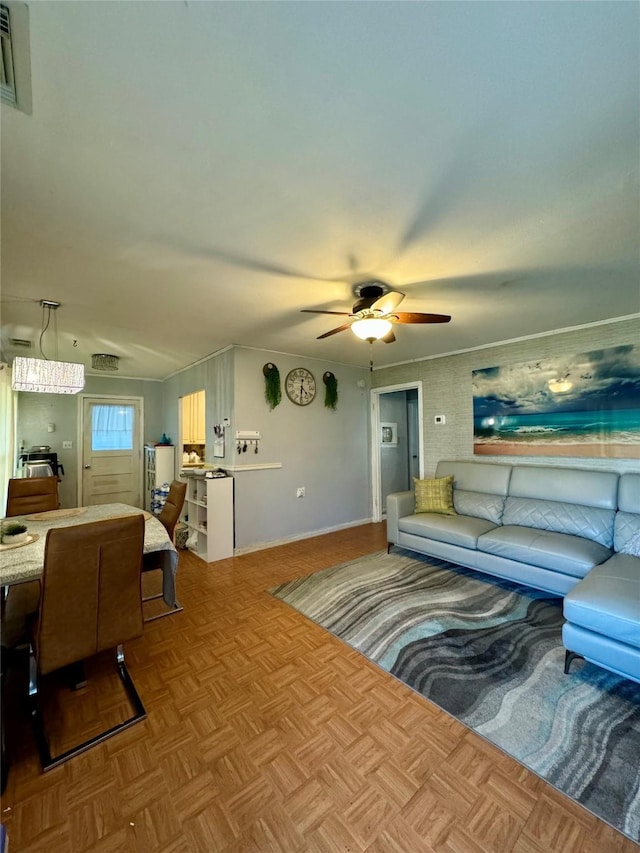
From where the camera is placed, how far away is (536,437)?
3562mm

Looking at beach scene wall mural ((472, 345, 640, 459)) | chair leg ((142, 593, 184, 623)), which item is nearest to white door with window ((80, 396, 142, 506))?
chair leg ((142, 593, 184, 623))

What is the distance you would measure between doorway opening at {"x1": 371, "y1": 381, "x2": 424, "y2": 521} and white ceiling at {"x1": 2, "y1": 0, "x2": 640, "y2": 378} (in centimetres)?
295

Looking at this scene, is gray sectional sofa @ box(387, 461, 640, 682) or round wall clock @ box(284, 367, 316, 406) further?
round wall clock @ box(284, 367, 316, 406)

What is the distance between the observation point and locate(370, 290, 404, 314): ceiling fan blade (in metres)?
2.12

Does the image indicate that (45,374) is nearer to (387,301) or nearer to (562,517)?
(387,301)

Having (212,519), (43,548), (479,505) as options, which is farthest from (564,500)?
(43,548)

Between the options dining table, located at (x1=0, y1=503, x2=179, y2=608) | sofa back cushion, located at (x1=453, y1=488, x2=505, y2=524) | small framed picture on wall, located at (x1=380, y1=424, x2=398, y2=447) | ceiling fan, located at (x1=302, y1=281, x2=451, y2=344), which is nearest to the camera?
dining table, located at (x1=0, y1=503, x2=179, y2=608)

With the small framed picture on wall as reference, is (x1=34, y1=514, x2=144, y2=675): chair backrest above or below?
below

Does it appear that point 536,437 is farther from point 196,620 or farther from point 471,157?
point 196,620

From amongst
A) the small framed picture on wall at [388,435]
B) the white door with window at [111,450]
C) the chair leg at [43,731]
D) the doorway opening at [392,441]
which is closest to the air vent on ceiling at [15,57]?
the chair leg at [43,731]

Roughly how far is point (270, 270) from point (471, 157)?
126 cm

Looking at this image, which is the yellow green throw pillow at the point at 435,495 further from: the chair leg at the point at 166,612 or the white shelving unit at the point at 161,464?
the white shelving unit at the point at 161,464

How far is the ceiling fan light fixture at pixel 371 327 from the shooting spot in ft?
7.55

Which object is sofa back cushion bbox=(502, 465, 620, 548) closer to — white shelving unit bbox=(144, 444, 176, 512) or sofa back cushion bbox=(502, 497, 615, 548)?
sofa back cushion bbox=(502, 497, 615, 548)
